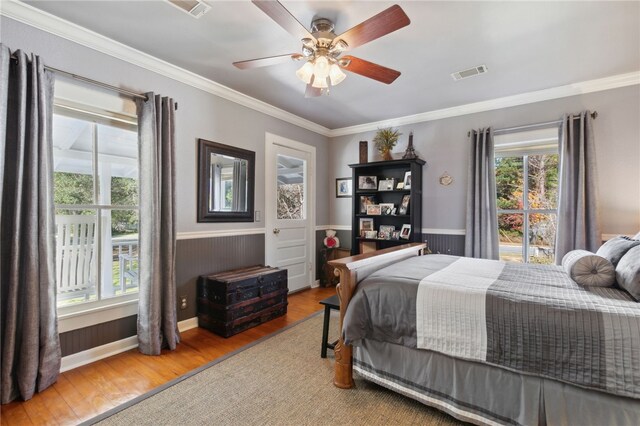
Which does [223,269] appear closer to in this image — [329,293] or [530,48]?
[329,293]

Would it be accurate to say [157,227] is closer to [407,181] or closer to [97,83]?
[97,83]

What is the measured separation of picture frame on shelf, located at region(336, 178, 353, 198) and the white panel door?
1.75 feet

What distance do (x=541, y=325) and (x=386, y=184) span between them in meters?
2.97

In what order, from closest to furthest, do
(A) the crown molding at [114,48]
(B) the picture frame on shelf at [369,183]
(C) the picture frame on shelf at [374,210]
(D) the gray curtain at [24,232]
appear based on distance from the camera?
(D) the gray curtain at [24,232], (A) the crown molding at [114,48], (C) the picture frame on shelf at [374,210], (B) the picture frame on shelf at [369,183]

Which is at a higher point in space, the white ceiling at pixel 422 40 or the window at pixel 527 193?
the white ceiling at pixel 422 40

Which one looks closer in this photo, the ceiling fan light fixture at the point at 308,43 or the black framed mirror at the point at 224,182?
the ceiling fan light fixture at the point at 308,43

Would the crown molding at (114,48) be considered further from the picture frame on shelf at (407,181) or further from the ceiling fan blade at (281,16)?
the picture frame on shelf at (407,181)

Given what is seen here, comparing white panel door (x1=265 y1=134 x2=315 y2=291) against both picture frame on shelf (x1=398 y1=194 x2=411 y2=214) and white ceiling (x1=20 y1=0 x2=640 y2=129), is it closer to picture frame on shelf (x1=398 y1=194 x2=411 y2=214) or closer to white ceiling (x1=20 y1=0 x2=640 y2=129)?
white ceiling (x1=20 y1=0 x2=640 y2=129)

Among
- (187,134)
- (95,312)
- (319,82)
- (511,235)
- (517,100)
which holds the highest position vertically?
(517,100)

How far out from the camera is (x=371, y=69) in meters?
2.13

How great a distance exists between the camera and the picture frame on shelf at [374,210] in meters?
4.22

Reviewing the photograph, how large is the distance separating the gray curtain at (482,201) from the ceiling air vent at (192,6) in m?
3.19

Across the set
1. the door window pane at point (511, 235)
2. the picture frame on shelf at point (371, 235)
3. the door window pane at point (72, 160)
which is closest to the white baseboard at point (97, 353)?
the door window pane at point (72, 160)

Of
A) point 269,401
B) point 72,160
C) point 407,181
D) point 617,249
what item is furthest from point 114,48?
point 617,249
